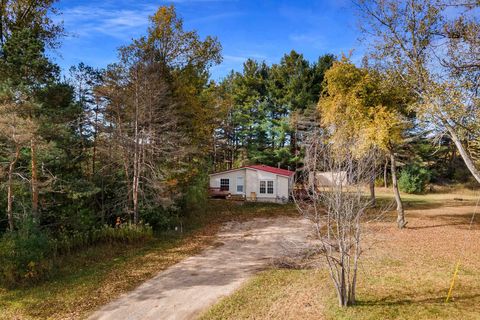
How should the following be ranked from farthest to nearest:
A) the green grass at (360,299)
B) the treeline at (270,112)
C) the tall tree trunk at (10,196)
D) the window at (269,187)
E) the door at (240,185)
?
the treeline at (270,112) < the door at (240,185) < the window at (269,187) < the tall tree trunk at (10,196) < the green grass at (360,299)

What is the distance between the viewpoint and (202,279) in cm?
930

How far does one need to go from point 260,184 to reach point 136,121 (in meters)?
14.1

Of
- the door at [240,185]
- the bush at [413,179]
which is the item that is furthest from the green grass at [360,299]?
the bush at [413,179]

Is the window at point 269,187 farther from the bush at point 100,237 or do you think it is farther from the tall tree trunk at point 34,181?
the tall tree trunk at point 34,181

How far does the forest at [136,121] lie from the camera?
903 centimetres

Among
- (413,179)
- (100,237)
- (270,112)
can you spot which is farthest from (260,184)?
(413,179)

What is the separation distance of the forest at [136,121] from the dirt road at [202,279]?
3442 mm

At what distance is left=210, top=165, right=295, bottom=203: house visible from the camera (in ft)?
84.1

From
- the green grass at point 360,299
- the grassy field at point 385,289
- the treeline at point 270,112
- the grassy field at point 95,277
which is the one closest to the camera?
the green grass at point 360,299

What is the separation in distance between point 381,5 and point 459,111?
5.57m

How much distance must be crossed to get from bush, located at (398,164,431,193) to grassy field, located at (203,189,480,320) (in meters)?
23.1

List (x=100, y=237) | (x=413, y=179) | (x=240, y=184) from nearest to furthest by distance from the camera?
(x=100, y=237), (x=240, y=184), (x=413, y=179)

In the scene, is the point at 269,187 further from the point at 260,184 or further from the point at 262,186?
the point at 260,184

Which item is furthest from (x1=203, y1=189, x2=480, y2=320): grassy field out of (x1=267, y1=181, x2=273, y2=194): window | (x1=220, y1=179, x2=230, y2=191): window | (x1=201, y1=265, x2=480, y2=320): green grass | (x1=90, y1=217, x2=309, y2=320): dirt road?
(x1=220, y1=179, x2=230, y2=191): window
